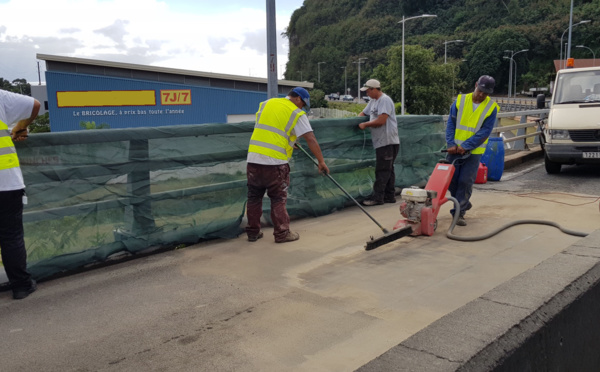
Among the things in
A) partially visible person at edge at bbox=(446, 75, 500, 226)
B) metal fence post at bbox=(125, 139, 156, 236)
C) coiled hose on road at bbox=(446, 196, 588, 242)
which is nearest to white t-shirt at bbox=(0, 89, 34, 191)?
metal fence post at bbox=(125, 139, 156, 236)

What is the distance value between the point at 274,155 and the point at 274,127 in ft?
0.98

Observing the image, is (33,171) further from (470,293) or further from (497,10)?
(497,10)

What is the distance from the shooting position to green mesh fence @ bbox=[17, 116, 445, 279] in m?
4.85

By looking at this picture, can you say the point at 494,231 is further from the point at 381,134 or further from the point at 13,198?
the point at 13,198

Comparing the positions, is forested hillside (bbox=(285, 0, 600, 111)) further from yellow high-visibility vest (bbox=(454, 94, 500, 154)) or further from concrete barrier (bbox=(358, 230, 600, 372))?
concrete barrier (bbox=(358, 230, 600, 372))

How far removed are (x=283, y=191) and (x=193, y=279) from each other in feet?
5.34

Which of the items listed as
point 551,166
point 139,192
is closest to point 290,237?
point 139,192

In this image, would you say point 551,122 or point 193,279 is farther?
point 551,122

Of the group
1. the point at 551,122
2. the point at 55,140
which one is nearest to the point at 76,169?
the point at 55,140

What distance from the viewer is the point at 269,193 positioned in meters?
6.04

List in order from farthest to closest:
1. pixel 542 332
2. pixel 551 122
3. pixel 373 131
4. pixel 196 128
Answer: pixel 551 122 → pixel 373 131 → pixel 196 128 → pixel 542 332

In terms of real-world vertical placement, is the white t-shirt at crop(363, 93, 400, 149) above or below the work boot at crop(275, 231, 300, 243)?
above

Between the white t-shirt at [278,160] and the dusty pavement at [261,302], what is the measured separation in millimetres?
882

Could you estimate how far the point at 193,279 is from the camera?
15.8 feet
